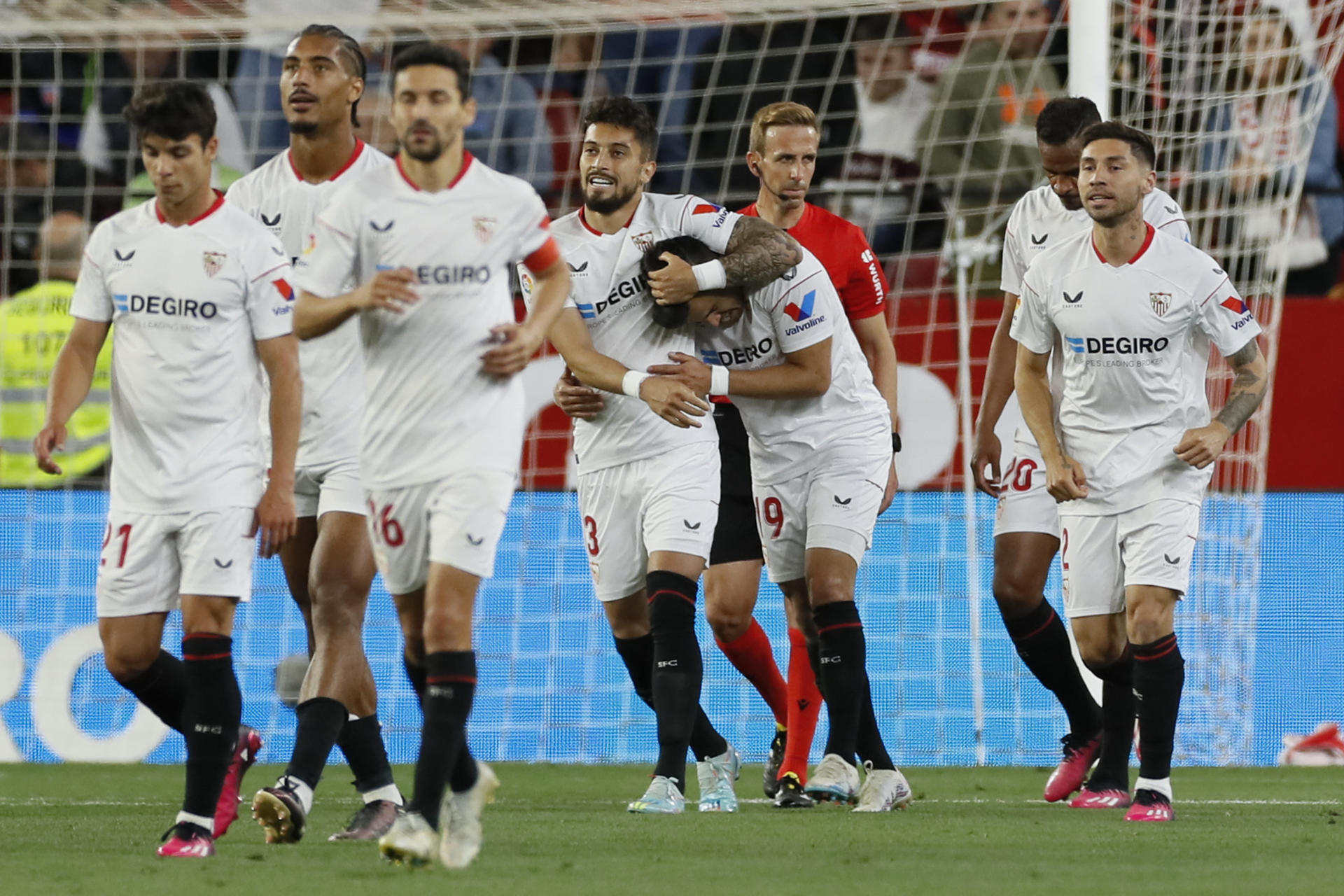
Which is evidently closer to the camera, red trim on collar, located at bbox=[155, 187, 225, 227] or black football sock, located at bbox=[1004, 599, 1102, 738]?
red trim on collar, located at bbox=[155, 187, 225, 227]

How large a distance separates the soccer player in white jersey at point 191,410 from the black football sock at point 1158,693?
2659 millimetres

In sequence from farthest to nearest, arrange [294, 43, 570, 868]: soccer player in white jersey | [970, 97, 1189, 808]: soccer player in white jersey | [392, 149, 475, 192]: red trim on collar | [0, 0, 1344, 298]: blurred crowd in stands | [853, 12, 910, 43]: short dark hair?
[853, 12, 910, 43]: short dark hair, [0, 0, 1344, 298]: blurred crowd in stands, [970, 97, 1189, 808]: soccer player in white jersey, [392, 149, 475, 192]: red trim on collar, [294, 43, 570, 868]: soccer player in white jersey

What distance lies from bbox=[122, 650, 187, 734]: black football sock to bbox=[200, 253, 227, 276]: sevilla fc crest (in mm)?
1069

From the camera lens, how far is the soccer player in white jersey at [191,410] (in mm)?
4930

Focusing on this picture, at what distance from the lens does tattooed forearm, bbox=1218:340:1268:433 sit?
6117mm

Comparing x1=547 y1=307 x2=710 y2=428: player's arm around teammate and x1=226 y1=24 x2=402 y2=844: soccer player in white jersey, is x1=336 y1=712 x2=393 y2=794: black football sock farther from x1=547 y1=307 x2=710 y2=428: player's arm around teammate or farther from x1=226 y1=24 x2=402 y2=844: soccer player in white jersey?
x1=547 y1=307 x2=710 y2=428: player's arm around teammate

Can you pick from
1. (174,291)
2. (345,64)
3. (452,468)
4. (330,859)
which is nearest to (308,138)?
(345,64)

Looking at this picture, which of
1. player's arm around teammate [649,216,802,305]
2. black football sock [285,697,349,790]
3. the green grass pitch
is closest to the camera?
the green grass pitch

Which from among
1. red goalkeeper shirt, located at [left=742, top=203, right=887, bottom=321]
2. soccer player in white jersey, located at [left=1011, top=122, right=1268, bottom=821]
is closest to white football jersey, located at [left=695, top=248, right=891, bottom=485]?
red goalkeeper shirt, located at [left=742, top=203, right=887, bottom=321]

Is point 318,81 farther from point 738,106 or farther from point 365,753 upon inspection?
point 738,106

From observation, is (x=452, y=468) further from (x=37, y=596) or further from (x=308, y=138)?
(x=37, y=596)

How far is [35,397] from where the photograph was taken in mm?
9656

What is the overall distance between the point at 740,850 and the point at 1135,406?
2127 millimetres

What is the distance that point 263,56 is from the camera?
1095 cm
